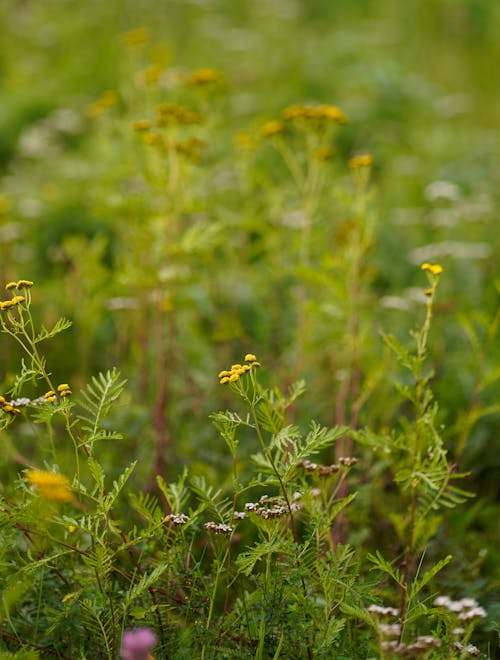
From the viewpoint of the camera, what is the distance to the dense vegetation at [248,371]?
131 centimetres

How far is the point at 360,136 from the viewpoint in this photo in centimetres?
502

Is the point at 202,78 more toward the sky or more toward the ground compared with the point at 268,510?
more toward the sky

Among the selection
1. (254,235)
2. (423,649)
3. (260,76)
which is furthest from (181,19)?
(423,649)

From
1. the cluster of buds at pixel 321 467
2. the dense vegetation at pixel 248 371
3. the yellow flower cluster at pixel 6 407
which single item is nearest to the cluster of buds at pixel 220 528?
the dense vegetation at pixel 248 371

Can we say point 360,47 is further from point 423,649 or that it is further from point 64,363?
point 423,649

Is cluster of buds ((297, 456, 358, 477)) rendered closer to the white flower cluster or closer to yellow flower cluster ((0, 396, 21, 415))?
the white flower cluster

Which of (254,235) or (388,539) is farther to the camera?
(254,235)

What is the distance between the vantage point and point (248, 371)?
1.27 metres

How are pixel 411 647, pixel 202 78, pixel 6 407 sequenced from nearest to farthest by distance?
pixel 411 647, pixel 6 407, pixel 202 78

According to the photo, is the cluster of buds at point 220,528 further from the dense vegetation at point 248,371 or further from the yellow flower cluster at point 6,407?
the yellow flower cluster at point 6,407

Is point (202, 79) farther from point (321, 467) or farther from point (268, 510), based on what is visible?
point (268, 510)

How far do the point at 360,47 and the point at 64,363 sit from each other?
4.28m

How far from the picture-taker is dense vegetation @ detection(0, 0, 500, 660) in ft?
4.29

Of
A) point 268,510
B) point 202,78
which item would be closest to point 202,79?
point 202,78
